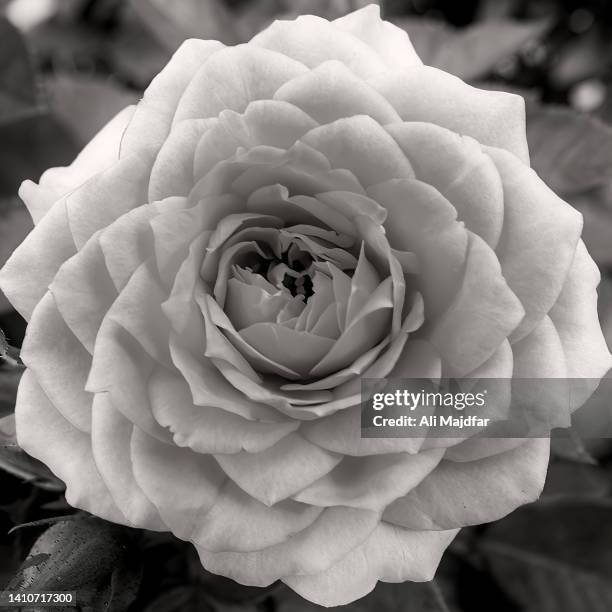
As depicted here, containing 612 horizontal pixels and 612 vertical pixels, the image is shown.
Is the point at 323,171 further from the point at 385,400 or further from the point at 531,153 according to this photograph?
the point at 531,153

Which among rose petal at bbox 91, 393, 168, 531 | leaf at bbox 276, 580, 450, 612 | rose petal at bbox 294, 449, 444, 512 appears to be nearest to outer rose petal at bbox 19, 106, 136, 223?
rose petal at bbox 91, 393, 168, 531

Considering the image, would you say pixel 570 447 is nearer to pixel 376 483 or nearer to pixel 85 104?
pixel 376 483

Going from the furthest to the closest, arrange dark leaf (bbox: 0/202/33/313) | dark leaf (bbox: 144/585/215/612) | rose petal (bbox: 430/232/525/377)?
dark leaf (bbox: 0/202/33/313) < dark leaf (bbox: 144/585/215/612) < rose petal (bbox: 430/232/525/377)

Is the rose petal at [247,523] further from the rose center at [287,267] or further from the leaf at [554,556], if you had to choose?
the leaf at [554,556]

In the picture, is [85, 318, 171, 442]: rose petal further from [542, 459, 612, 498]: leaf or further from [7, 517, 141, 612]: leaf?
[542, 459, 612, 498]: leaf

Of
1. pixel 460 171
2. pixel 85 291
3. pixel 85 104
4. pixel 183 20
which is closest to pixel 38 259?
pixel 85 291

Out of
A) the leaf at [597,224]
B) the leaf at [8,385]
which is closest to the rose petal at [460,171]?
the leaf at [8,385]
